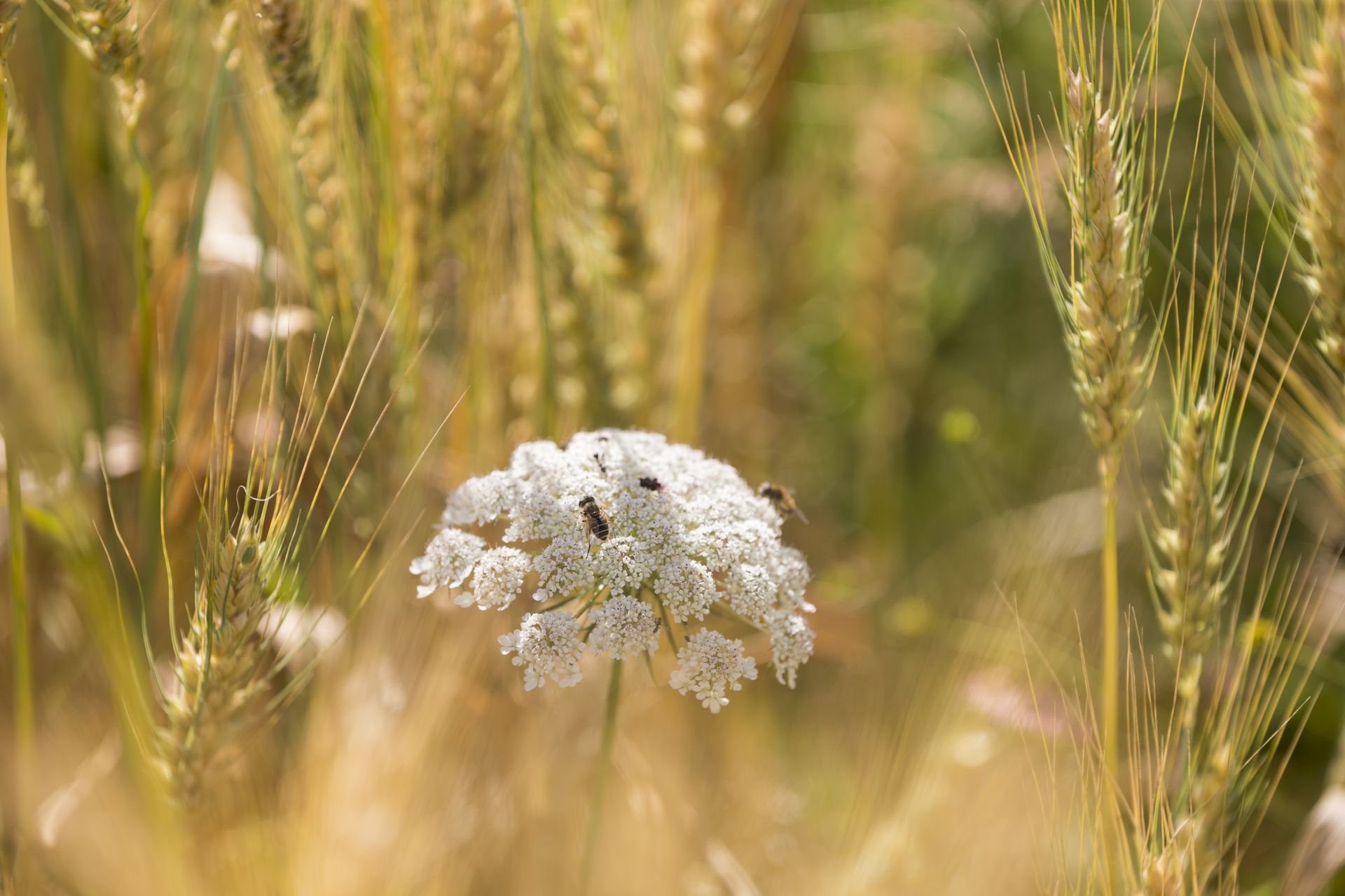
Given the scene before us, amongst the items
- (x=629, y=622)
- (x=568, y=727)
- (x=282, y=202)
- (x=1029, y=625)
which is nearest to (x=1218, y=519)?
(x=1029, y=625)

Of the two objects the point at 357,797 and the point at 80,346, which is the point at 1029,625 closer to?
the point at 357,797

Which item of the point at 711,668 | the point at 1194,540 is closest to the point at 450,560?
the point at 711,668

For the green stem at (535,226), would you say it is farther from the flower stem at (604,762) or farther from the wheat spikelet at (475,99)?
the flower stem at (604,762)

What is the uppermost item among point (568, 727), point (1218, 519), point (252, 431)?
point (1218, 519)

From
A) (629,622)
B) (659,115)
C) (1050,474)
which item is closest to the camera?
(629,622)

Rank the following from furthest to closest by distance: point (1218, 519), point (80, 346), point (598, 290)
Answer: point (598, 290) < point (80, 346) < point (1218, 519)

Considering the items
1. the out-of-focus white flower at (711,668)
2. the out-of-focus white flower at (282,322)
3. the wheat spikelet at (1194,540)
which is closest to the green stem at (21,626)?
the out-of-focus white flower at (282,322)

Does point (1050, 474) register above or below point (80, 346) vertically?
below

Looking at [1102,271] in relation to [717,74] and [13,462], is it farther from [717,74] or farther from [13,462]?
[13,462]
